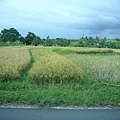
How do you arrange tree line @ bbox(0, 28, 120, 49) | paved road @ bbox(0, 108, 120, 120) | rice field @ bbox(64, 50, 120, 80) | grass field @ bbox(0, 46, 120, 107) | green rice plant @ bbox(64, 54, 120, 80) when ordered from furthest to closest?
tree line @ bbox(0, 28, 120, 49) → green rice plant @ bbox(64, 54, 120, 80) → rice field @ bbox(64, 50, 120, 80) → grass field @ bbox(0, 46, 120, 107) → paved road @ bbox(0, 108, 120, 120)

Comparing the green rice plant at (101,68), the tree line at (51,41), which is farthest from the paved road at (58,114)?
the tree line at (51,41)

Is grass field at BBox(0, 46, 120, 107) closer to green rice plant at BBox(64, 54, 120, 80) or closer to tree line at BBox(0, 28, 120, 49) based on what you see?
green rice plant at BBox(64, 54, 120, 80)

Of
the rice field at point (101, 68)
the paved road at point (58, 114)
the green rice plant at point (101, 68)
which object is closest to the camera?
the paved road at point (58, 114)

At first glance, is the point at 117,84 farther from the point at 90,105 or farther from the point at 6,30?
the point at 6,30

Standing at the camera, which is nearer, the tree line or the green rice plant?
the green rice plant

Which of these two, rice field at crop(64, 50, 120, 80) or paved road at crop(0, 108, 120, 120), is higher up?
rice field at crop(64, 50, 120, 80)

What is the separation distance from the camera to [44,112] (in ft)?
14.5

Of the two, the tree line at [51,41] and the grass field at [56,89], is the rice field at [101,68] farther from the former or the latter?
the tree line at [51,41]

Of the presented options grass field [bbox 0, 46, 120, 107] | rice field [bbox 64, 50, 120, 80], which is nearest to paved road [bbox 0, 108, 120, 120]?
grass field [bbox 0, 46, 120, 107]

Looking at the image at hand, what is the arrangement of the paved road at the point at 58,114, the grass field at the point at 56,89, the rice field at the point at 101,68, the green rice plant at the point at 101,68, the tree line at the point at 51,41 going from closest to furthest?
the paved road at the point at 58,114 → the grass field at the point at 56,89 → the rice field at the point at 101,68 → the green rice plant at the point at 101,68 → the tree line at the point at 51,41

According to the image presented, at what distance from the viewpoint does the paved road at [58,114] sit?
4078mm

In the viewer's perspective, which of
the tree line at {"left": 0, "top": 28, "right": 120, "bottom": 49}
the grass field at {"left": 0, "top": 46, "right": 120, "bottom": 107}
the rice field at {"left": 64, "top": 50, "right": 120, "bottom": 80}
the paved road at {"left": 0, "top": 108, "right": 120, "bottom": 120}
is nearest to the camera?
the paved road at {"left": 0, "top": 108, "right": 120, "bottom": 120}

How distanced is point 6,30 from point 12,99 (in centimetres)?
5350

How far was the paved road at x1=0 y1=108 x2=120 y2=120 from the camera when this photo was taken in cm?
408
